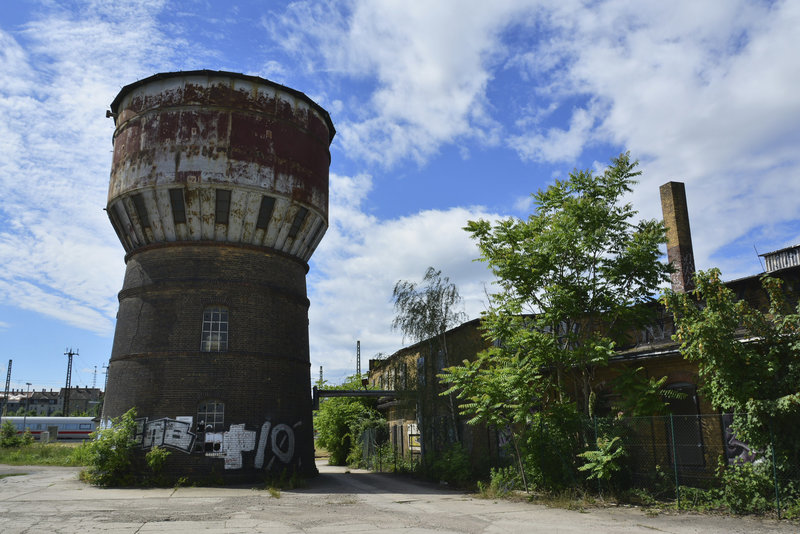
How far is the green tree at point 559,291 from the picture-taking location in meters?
14.8

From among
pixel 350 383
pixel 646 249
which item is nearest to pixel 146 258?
pixel 646 249

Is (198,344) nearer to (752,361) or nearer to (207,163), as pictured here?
(207,163)

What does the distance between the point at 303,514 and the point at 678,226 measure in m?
19.3

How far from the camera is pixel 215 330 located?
19484 mm

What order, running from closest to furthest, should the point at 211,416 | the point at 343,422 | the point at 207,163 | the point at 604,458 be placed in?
1. the point at 604,458
2. the point at 211,416
3. the point at 207,163
4. the point at 343,422

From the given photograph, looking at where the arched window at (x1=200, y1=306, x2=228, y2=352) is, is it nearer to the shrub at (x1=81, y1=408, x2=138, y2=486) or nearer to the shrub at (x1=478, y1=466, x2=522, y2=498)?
the shrub at (x1=81, y1=408, x2=138, y2=486)

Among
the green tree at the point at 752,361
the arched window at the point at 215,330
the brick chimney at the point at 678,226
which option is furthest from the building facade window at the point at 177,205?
the brick chimney at the point at 678,226

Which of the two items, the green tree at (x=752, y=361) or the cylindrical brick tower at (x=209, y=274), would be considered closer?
the green tree at (x=752, y=361)

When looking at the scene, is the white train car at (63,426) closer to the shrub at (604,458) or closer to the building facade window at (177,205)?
the building facade window at (177,205)

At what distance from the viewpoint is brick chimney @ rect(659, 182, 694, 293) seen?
924 inches

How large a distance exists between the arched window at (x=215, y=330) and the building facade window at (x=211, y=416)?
1.83m

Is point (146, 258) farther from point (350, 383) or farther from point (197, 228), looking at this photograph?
point (350, 383)

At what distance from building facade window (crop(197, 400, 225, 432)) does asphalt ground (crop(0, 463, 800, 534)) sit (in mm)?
1959

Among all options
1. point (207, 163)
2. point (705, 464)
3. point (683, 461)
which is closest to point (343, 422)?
point (207, 163)
